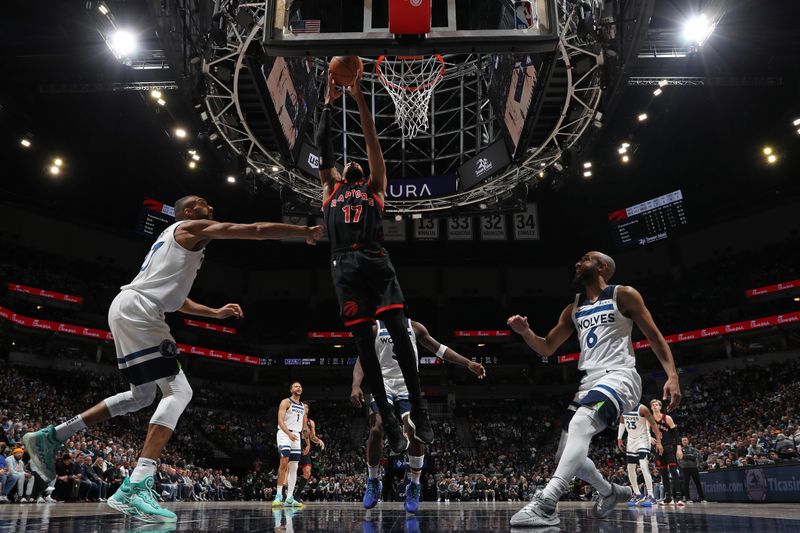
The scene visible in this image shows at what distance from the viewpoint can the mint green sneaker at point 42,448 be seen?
431 centimetres

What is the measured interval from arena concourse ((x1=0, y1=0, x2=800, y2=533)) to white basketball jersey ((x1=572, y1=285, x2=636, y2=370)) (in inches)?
1.0

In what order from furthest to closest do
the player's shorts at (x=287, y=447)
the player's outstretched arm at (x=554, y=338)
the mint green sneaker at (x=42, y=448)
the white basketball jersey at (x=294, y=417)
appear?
1. the white basketball jersey at (x=294, y=417)
2. the player's shorts at (x=287, y=447)
3. the player's outstretched arm at (x=554, y=338)
4. the mint green sneaker at (x=42, y=448)

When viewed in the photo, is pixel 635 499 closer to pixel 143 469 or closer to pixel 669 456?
pixel 669 456

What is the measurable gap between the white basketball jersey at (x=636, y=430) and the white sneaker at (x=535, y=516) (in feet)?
30.9

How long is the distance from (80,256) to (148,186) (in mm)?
7975

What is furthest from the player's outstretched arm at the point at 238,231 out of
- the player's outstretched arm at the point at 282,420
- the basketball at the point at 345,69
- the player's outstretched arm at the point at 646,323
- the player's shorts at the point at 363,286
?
the player's outstretched arm at the point at 282,420

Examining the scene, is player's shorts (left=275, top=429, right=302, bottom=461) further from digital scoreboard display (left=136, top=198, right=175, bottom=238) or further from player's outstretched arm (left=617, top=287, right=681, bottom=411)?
digital scoreboard display (left=136, top=198, right=175, bottom=238)

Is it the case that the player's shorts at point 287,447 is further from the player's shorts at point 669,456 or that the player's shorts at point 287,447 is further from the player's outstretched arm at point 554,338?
the player's shorts at point 669,456

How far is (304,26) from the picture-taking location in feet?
20.8

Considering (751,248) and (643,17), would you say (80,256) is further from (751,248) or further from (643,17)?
(751,248)

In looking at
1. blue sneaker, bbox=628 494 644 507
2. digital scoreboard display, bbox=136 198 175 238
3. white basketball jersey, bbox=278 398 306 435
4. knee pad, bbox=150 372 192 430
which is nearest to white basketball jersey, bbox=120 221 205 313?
knee pad, bbox=150 372 192 430

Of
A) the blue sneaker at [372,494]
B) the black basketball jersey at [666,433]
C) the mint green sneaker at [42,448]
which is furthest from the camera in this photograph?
the black basketball jersey at [666,433]

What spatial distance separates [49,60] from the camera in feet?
59.4

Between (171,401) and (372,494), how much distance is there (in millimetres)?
3190
